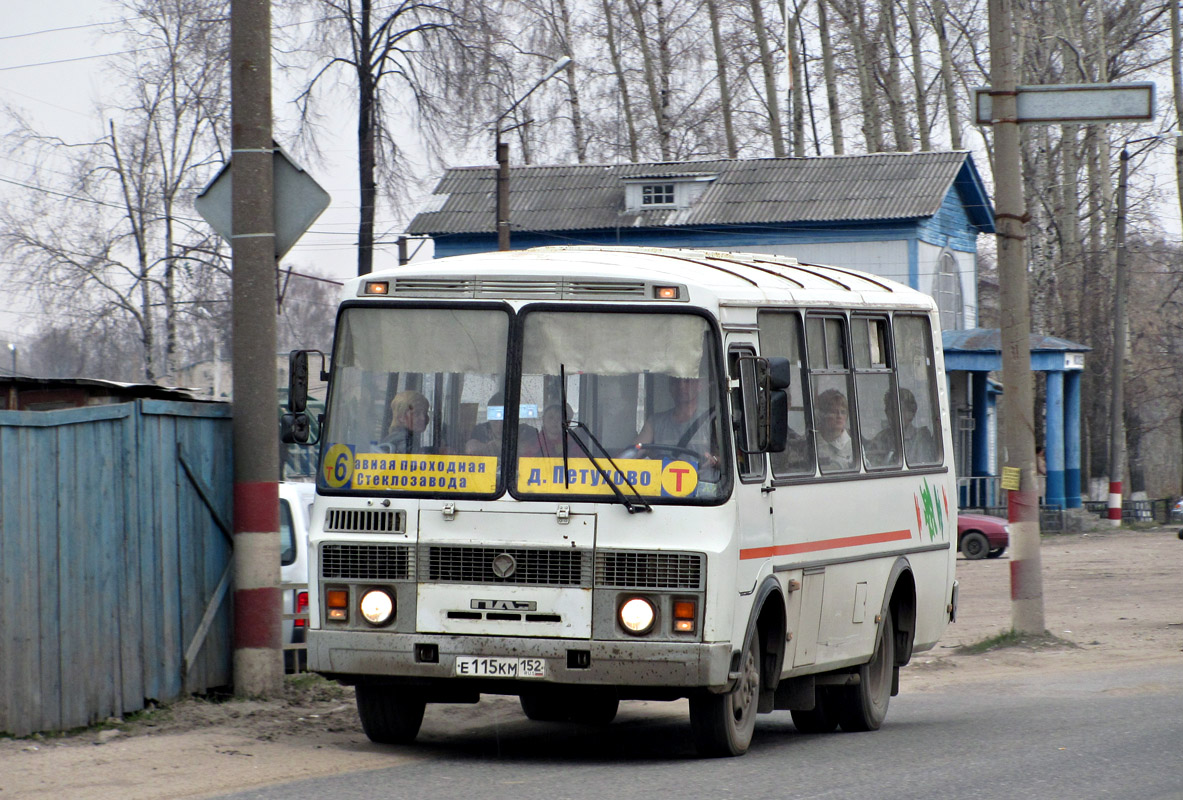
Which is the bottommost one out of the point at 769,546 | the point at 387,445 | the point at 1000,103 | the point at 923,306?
the point at 769,546

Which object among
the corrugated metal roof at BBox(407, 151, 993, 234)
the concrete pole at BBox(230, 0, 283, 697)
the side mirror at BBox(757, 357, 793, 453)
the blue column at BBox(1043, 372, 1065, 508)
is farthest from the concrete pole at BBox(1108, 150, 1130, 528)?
the side mirror at BBox(757, 357, 793, 453)

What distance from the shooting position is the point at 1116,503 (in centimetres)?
4122

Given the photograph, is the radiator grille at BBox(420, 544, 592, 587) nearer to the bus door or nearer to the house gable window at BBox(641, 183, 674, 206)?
the bus door

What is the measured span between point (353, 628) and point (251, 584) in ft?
5.93

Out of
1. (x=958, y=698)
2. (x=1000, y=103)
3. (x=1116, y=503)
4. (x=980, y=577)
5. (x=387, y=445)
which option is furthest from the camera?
(x=1116, y=503)

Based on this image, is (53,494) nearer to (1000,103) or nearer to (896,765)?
(896,765)

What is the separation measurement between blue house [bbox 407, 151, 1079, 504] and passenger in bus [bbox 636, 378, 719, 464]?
30.6 meters

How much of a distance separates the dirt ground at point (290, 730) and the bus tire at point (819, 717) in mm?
941

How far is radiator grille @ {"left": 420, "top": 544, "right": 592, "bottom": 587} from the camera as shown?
8.34 metres

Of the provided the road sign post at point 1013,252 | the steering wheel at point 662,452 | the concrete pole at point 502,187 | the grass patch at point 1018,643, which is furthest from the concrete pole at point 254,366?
the concrete pole at point 502,187

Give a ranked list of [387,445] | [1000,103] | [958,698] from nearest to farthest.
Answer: [387,445] < [958,698] < [1000,103]

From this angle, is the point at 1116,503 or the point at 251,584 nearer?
the point at 251,584

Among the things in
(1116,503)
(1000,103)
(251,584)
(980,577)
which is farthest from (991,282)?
(251,584)

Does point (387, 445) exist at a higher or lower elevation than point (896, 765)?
higher
